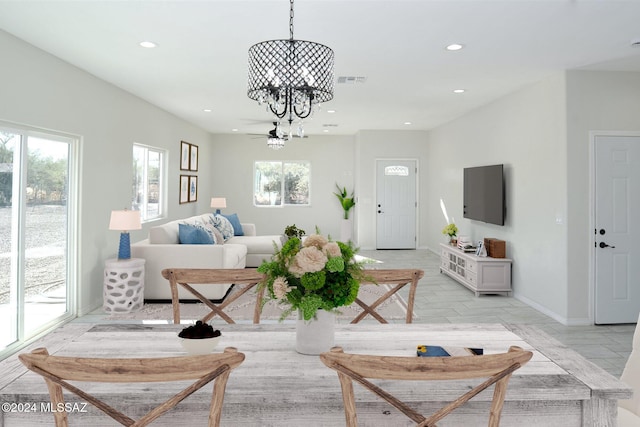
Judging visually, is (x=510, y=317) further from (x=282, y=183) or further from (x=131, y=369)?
(x=282, y=183)

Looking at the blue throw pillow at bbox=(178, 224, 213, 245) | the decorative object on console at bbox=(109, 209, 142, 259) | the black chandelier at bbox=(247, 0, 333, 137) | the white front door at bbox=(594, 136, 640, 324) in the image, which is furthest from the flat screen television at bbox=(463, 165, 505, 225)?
the decorative object on console at bbox=(109, 209, 142, 259)

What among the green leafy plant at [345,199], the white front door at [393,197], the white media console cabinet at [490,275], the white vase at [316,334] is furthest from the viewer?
the green leafy plant at [345,199]

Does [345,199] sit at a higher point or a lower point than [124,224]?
higher

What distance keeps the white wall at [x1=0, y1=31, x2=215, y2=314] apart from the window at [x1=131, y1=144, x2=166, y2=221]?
0.26 meters

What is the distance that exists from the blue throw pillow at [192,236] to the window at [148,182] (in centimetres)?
121

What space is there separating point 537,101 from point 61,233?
5.25m

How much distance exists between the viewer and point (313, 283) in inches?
56.1

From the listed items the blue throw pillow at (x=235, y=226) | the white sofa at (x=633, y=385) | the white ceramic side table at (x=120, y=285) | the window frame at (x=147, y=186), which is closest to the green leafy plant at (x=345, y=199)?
the blue throw pillow at (x=235, y=226)

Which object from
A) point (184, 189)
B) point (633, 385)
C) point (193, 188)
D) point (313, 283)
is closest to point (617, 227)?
point (633, 385)

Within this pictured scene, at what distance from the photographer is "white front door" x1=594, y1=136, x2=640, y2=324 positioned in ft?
14.6

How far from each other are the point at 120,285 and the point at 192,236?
102 centimetres

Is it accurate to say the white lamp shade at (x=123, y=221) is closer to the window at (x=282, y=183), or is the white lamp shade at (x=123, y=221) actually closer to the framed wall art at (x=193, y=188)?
the framed wall art at (x=193, y=188)

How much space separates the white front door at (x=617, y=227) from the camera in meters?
4.45

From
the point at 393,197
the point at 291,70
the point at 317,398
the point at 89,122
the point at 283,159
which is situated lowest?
the point at 317,398
